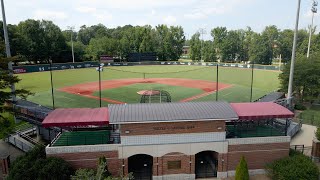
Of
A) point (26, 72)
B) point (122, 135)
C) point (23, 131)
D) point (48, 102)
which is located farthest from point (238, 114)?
point (26, 72)

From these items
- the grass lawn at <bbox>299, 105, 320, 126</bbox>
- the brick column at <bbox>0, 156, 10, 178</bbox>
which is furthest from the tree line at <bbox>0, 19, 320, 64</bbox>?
the brick column at <bbox>0, 156, 10, 178</bbox>

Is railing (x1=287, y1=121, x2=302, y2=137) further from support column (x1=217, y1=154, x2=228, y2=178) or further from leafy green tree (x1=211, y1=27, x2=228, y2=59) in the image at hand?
leafy green tree (x1=211, y1=27, x2=228, y2=59)

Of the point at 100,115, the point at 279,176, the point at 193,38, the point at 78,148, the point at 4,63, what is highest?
the point at 193,38

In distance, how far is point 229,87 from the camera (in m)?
50.3

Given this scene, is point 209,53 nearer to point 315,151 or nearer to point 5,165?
point 315,151

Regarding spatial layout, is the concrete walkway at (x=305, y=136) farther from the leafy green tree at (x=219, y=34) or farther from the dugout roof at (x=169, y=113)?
the leafy green tree at (x=219, y=34)

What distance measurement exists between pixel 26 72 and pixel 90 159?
199 feet

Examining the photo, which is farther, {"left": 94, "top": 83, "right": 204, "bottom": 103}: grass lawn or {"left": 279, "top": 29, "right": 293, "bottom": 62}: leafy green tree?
{"left": 279, "top": 29, "right": 293, "bottom": 62}: leafy green tree

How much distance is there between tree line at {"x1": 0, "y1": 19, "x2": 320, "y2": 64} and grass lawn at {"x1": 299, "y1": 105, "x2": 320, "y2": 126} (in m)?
54.9

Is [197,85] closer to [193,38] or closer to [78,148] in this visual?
[78,148]

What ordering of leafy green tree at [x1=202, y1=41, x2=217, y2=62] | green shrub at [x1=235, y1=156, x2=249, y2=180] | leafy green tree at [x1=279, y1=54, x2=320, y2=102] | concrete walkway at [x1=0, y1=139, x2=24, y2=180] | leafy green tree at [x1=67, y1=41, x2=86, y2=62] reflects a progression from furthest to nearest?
leafy green tree at [x1=202, y1=41, x2=217, y2=62]
leafy green tree at [x1=67, y1=41, x2=86, y2=62]
leafy green tree at [x1=279, y1=54, x2=320, y2=102]
concrete walkway at [x1=0, y1=139, x2=24, y2=180]
green shrub at [x1=235, y1=156, x2=249, y2=180]

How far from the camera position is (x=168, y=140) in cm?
1880

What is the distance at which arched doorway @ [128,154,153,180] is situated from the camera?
19.6 meters

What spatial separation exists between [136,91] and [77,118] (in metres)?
27.3
